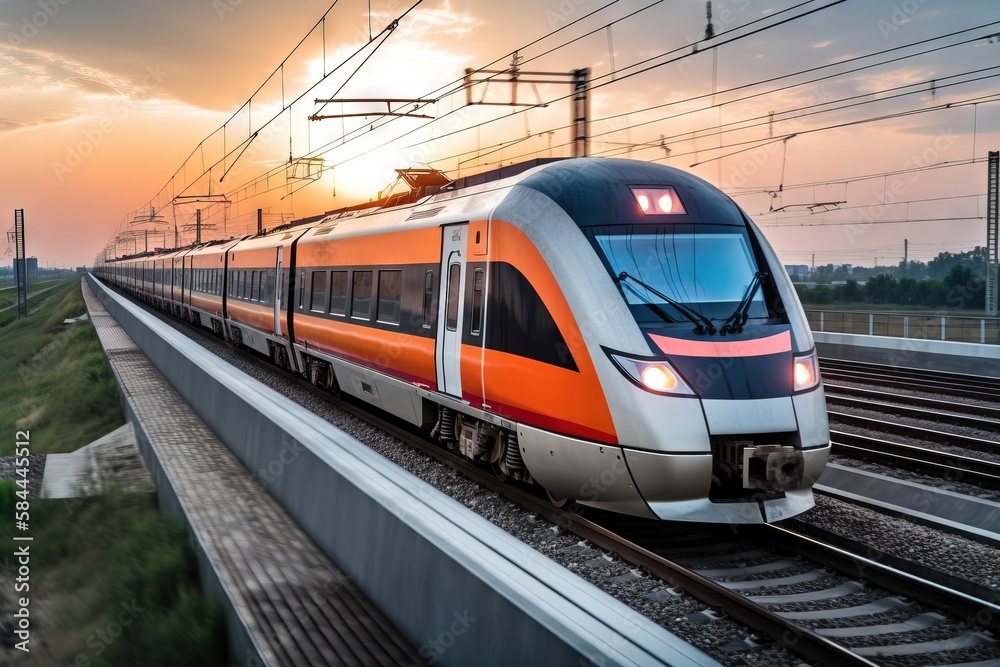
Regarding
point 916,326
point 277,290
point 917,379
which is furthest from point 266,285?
point 916,326

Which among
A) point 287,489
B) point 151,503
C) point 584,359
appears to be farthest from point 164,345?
point 584,359

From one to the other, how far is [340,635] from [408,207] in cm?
785

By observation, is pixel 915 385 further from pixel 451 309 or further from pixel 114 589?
pixel 114 589

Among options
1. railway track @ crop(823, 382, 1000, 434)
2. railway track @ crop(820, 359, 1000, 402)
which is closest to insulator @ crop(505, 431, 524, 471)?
railway track @ crop(823, 382, 1000, 434)

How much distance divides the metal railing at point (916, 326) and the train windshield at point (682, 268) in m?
16.5

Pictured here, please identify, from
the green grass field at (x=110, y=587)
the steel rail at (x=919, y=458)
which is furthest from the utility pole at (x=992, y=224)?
the green grass field at (x=110, y=587)

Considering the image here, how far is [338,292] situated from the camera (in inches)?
550

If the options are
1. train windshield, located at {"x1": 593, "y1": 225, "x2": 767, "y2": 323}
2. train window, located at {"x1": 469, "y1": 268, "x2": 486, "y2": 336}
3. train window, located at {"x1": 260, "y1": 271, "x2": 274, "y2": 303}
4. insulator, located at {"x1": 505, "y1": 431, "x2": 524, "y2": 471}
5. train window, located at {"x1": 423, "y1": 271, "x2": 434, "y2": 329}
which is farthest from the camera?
train window, located at {"x1": 260, "y1": 271, "x2": 274, "y2": 303}

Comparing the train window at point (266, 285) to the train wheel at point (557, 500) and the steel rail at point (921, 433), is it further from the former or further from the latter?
the train wheel at point (557, 500)

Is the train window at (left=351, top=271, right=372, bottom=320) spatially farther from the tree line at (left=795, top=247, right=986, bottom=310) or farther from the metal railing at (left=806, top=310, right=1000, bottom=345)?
the tree line at (left=795, top=247, right=986, bottom=310)

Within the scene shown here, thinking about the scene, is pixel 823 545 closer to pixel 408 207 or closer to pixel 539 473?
pixel 539 473

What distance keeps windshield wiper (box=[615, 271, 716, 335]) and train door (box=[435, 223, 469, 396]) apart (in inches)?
90.7

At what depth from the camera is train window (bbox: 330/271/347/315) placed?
44.8 feet

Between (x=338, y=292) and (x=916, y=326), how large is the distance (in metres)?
17.6
